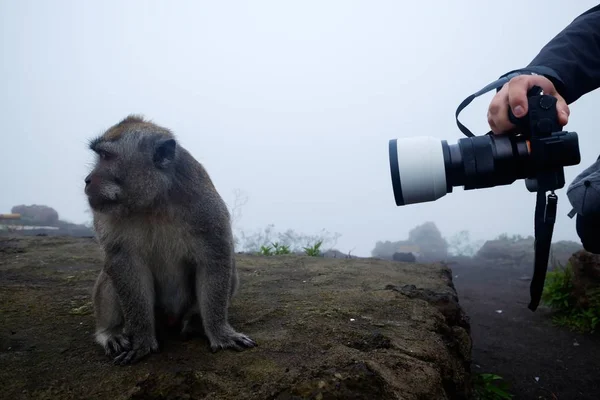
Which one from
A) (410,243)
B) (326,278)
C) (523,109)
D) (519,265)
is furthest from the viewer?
(410,243)

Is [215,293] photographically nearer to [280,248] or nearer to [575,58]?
[575,58]

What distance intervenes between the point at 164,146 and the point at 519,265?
410 inches

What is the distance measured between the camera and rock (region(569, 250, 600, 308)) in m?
3.93

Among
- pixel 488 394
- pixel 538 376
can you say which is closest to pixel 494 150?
pixel 488 394

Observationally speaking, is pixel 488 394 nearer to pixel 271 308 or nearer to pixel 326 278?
pixel 326 278

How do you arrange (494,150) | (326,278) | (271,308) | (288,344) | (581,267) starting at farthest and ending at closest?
(581,267)
(326,278)
(271,308)
(288,344)
(494,150)

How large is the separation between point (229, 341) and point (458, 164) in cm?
157

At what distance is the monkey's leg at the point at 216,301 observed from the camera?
7.89 ft

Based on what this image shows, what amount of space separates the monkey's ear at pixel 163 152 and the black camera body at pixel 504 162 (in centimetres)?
124

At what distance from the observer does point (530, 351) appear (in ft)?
15.6

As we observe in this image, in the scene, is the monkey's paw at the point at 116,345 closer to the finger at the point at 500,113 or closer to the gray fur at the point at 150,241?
the gray fur at the point at 150,241

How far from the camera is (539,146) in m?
2.10

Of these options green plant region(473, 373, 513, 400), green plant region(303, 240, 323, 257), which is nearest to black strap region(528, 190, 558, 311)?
green plant region(473, 373, 513, 400)

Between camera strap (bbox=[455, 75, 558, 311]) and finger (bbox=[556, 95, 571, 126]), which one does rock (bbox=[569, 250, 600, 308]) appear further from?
finger (bbox=[556, 95, 571, 126])
